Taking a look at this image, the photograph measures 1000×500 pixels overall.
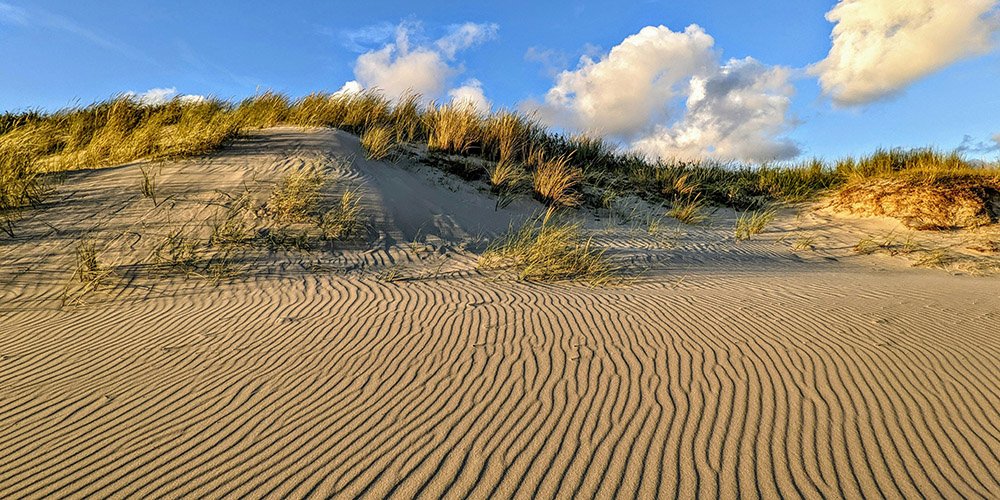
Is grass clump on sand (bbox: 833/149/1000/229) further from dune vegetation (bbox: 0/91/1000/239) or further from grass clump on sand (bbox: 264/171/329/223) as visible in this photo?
grass clump on sand (bbox: 264/171/329/223)

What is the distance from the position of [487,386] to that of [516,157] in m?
10.4

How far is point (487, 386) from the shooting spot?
3.42 meters

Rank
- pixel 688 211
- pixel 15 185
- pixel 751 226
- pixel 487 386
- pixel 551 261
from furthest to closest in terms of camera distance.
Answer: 1. pixel 688 211
2. pixel 751 226
3. pixel 15 185
4. pixel 551 261
5. pixel 487 386

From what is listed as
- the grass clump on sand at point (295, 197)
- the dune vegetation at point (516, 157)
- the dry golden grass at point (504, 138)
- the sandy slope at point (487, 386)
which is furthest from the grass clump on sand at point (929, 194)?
the grass clump on sand at point (295, 197)

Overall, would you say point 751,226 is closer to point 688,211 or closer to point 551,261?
point 688,211

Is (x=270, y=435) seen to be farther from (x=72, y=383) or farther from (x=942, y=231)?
(x=942, y=231)

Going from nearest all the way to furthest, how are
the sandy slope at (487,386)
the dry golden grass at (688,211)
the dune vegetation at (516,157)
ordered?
1. the sandy slope at (487,386)
2. the dune vegetation at (516,157)
3. the dry golden grass at (688,211)

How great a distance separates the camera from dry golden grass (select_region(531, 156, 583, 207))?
11641mm

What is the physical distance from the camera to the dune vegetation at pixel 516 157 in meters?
10.3

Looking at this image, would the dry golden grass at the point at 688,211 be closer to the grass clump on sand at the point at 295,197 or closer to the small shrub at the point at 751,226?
the small shrub at the point at 751,226

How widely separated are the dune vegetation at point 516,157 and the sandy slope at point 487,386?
4162 millimetres

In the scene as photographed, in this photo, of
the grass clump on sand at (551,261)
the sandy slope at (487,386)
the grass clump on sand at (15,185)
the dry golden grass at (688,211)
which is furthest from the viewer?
the dry golden grass at (688,211)

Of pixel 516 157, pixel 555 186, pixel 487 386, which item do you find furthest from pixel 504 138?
pixel 487 386

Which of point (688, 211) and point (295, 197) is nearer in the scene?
point (295, 197)
